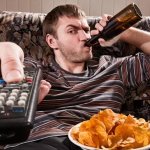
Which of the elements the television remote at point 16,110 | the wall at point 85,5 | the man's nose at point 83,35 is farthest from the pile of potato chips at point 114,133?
the wall at point 85,5

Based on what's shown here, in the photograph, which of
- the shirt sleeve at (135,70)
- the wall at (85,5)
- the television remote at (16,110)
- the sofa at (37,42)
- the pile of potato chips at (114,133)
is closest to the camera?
the television remote at (16,110)

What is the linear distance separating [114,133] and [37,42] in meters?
0.82

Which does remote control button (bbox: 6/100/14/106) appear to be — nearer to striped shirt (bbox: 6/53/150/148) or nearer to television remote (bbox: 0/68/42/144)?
television remote (bbox: 0/68/42/144)

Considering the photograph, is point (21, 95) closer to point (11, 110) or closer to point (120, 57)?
point (11, 110)

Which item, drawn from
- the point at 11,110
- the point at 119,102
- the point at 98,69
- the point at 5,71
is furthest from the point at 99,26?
the point at 11,110

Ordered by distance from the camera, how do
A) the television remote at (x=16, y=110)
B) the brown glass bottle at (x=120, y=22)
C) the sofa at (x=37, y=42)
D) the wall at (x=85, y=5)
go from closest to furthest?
the television remote at (x=16, y=110) < the brown glass bottle at (x=120, y=22) < the sofa at (x=37, y=42) < the wall at (x=85, y=5)

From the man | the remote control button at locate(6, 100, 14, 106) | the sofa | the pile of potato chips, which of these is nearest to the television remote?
the remote control button at locate(6, 100, 14, 106)

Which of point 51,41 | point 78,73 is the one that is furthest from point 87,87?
point 51,41

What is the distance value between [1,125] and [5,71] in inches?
9.1

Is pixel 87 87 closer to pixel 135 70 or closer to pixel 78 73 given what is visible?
pixel 78 73

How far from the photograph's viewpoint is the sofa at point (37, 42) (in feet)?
4.91

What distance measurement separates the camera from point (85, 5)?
2.13m

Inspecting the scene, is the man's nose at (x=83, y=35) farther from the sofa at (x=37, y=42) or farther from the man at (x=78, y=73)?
the sofa at (x=37, y=42)

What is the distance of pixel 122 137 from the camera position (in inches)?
32.0
